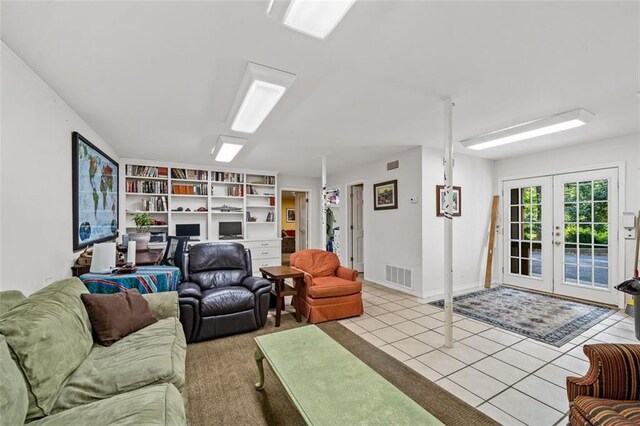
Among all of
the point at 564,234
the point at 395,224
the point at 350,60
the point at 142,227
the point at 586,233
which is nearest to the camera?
the point at 350,60

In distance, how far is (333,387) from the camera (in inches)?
57.2

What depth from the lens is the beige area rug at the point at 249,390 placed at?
1.77m

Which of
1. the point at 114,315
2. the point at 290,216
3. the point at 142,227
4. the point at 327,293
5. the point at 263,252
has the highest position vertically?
the point at 290,216

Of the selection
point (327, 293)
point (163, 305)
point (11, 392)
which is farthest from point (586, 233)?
point (11, 392)

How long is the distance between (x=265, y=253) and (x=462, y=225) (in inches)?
161

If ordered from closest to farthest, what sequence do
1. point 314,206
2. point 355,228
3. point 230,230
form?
1. point 230,230
2. point 355,228
3. point 314,206

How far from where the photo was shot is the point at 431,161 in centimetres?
439

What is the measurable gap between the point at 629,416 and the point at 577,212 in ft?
13.5

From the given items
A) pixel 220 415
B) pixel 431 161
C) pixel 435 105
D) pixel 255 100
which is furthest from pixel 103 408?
pixel 431 161

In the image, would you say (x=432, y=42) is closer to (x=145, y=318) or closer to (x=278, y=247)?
(x=145, y=318)

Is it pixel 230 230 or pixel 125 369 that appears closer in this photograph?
pixel 125 369

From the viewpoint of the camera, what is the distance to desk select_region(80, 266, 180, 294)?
7.80 ft

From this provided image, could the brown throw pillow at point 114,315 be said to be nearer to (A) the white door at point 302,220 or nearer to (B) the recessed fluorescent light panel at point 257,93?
(B) the recessed fluorescent light panel at point 257,93

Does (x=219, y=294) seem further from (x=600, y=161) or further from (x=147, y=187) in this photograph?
(x=600, y=161)
